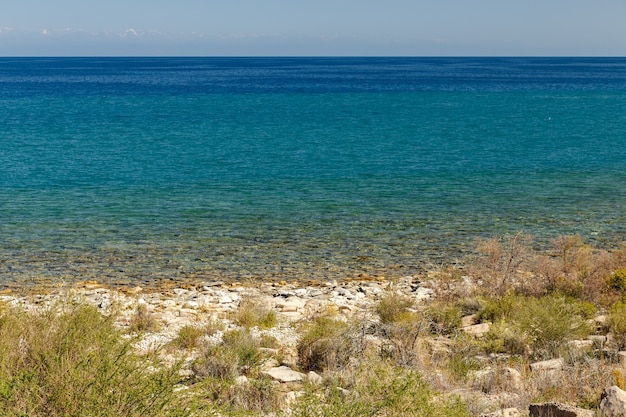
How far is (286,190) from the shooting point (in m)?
25.2

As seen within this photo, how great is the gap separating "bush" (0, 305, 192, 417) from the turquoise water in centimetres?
839

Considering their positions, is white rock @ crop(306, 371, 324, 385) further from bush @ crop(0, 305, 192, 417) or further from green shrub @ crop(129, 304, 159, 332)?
green shrub @ crop(129, 304, 159, 332)

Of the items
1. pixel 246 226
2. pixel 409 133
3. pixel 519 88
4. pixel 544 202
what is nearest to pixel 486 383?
pixel 246 226

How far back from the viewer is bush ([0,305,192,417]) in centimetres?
533

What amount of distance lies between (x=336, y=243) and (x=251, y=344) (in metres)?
8.99

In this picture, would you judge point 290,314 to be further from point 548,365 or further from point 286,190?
point 286,190

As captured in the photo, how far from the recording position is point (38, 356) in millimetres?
6324

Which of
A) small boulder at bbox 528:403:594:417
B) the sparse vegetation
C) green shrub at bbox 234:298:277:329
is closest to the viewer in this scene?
the sparse vegetation

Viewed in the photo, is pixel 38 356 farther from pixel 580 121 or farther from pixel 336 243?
pixel 580 121

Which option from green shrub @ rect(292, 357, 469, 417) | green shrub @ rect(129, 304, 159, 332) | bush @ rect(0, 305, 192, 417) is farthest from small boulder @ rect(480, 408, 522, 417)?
green shrub @ rect(129, 304, 159, 332)

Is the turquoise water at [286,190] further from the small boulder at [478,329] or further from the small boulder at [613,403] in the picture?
the small boulder at [613,403]

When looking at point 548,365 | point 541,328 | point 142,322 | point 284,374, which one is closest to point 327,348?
point 284,374

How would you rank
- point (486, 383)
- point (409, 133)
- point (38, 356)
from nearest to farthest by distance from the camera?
point (38, 356)
point (486, 383)
point (409, 133)

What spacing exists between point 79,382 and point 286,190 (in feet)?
65.2
